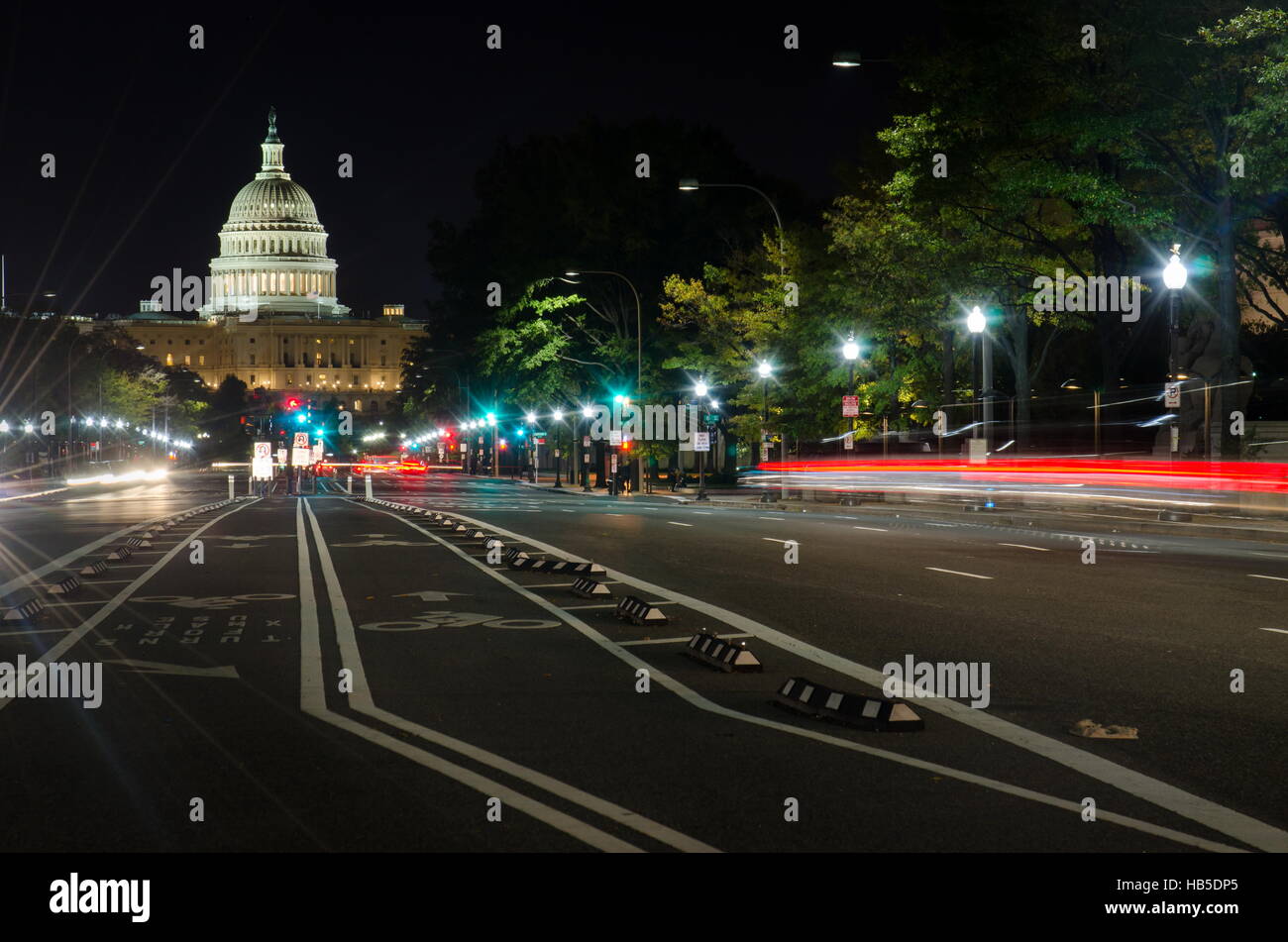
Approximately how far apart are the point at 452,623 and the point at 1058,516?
2628 centimetres

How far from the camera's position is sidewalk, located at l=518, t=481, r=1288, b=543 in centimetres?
3162

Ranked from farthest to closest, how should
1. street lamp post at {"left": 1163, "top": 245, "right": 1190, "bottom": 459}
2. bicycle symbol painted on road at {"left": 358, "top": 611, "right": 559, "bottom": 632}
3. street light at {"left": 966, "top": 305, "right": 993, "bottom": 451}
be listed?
street light at {"left": 966, "top": 305, "right": 993, "bottom": 451} < street lamp post at {"left": 1163, "top": 245, "right": 1190, "bottom": 459} < bicycle symbol painted on road at {"left": 358, "top": 611, "right": 559, "bottom": 632}

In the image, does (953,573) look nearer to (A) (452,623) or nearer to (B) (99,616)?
(A) (452,623)

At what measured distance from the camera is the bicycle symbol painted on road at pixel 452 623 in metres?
15.7

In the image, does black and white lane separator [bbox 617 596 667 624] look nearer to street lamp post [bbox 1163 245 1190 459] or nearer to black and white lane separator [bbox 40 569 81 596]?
black and white lane separator [bbox 40 569 81 596]

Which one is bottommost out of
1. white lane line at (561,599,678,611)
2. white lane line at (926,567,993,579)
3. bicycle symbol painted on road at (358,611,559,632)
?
white lane line at (926,567,993,579)

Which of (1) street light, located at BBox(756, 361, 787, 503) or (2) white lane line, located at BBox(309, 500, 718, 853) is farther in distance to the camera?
(1) street light, located at BBox(756, 361, 787, 503)

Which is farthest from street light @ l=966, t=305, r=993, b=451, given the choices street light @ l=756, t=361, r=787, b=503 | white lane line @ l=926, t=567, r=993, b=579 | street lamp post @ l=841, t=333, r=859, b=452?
white lane line @ l=926, t=567, r=993, b=579

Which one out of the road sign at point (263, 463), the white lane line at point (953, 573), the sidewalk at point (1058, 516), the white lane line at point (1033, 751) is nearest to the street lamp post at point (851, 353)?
the sidewalk at point (1058, 516)

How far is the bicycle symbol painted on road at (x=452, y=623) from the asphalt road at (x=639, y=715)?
84 mm

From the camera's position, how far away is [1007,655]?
13.3 meters

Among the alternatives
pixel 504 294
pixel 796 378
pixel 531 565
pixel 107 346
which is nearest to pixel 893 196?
pixel 796 378

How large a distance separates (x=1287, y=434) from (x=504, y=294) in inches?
1862

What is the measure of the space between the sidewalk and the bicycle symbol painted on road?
18231 mm
